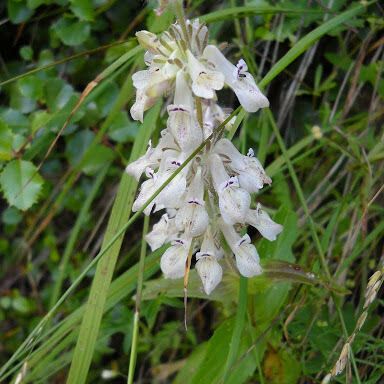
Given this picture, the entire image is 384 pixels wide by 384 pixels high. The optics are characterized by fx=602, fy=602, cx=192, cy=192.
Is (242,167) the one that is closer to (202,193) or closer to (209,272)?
(202,193)

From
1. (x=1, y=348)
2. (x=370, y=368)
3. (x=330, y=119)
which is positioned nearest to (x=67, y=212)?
(x=1, y=348)

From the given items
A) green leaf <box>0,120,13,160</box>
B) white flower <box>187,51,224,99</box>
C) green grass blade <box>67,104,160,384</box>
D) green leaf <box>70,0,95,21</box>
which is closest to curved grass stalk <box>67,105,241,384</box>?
green grass blade <box>67,104,160,384</box>

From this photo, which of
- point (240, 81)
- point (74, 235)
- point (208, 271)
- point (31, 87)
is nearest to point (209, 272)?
point (208, 271)

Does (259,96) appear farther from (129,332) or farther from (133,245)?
(133,245)

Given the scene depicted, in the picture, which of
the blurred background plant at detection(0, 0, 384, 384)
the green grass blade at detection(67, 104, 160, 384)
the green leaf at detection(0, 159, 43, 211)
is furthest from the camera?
the green leaf at detection(0, 159, 43, 211)

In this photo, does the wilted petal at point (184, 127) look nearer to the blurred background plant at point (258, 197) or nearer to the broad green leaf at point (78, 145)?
the blurred background plant at point (258, 197)

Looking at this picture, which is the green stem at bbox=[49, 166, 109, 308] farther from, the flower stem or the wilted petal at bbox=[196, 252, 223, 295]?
the flower stem

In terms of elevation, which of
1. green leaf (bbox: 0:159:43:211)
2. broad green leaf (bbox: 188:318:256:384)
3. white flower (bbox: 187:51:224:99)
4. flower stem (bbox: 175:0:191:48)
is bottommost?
broad green leaf (bbox: 188:318:256:384)
